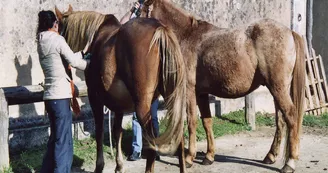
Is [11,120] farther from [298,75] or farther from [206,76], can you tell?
[298,75]

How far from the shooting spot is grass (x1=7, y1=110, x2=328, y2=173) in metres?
6.34

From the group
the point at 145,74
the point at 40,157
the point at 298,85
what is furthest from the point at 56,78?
the point at 298,85

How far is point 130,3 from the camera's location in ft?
28.1

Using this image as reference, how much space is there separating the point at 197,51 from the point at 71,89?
2.12 meters

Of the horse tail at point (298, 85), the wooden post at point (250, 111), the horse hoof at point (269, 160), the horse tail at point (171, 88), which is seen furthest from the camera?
the wooden post at point (250, 111)

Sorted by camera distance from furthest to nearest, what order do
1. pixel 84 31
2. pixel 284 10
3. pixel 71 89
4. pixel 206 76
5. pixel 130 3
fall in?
pixel 284 10
pixel 130 3
pixel 206 76
pixel 84 31
pixel 71 89

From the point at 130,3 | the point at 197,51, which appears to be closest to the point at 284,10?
the point at 130,3

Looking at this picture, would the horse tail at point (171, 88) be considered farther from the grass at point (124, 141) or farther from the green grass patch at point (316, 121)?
the green grass patch at point (316, 121)

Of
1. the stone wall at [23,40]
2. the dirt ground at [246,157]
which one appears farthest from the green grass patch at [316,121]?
the stone wall at [23,40]

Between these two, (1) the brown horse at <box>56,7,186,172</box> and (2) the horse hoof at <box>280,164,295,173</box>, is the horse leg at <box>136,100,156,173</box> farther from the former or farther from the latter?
(2) the horse hoof at <box>280,164,295,173</box>

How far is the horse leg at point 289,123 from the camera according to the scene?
6.39 metres

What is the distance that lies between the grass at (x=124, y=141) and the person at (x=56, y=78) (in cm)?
94

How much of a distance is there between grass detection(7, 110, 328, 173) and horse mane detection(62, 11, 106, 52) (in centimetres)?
132

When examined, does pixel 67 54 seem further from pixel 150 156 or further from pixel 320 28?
pixel 320 28
